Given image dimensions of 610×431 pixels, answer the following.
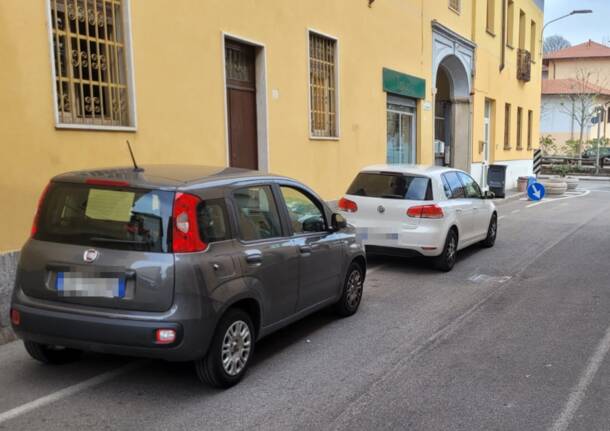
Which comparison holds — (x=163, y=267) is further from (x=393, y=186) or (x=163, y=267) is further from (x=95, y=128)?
(x=393, y=186)

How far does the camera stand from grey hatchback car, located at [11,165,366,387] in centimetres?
392

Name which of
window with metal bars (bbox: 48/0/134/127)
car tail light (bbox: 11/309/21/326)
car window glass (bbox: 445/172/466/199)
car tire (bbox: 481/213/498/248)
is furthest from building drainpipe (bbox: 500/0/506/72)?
car tail light (bbox: 11/309/21/326)


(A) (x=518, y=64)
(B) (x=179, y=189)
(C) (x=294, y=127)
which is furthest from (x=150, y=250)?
(A) (x=518, y=64)

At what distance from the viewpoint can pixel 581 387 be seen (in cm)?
445

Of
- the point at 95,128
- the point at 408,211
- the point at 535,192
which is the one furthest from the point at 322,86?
the point at 535,192

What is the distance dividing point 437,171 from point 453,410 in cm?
535

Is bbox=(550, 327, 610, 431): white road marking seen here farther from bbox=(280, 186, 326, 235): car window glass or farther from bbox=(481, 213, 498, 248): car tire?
bbox=(481, 213, 498, 248): car tire

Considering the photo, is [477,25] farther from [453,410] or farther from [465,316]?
[453,410]

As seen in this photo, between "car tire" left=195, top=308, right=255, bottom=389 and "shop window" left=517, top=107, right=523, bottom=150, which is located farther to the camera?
"shop window" left=517, top=107, right=523, bottom=150

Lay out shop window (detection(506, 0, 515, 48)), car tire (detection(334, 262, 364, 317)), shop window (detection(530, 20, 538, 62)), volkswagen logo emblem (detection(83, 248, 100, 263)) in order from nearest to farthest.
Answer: volkswagen logo emblem (detection(83, 248, 100, 263))
car tire (detection(334, 262, 364, 317))
shop window (detection(506, 0, 515, 48))
shop window (detection(530, 20, 538, 62))

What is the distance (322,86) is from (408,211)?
15.6ft

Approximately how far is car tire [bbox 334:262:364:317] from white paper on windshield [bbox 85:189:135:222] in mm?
2691

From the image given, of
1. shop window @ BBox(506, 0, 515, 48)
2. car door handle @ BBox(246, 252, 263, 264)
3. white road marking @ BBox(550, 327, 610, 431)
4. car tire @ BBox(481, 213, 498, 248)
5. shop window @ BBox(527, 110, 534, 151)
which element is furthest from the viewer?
shop window @ BBox(527, 110, 534, 151)

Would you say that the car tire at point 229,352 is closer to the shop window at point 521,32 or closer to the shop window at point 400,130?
the shop window at point 400,130
